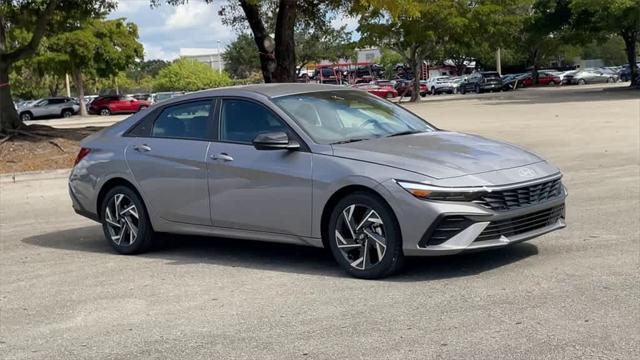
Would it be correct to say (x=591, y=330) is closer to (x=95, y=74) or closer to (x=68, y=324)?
(x=68, y=324)

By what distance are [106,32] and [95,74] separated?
4.02 meters

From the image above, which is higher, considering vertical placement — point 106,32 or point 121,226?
point 106,32

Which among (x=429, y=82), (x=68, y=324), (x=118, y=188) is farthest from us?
(x=429, y=82)

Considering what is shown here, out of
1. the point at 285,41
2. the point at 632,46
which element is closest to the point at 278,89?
the point at 285,41

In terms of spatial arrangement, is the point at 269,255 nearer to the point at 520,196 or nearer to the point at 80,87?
the point at 520,196

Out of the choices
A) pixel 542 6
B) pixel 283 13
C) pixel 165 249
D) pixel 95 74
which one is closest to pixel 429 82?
pixel 542 6

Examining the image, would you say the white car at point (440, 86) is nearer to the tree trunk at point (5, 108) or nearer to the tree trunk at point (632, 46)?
the tree trunk at point (632, 46)

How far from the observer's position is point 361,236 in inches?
240

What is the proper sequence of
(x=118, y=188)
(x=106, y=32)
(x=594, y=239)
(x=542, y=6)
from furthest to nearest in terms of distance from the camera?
1. (x=106, y=32)
2. (x=542, y=6)
3. (x=118, y=188)
4. (x=594, y=239)

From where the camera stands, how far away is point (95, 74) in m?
55.0

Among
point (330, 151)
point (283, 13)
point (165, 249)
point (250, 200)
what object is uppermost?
point (283, 13)

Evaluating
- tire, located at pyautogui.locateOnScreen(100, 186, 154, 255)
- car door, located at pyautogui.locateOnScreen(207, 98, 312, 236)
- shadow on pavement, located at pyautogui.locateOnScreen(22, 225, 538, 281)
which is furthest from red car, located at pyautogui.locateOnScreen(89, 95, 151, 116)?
car door, located at pyautogui.locateOnScreen(207, 98, 312, 236)

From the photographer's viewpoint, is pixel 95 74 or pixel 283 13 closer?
pixel 283 13

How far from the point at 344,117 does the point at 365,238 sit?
1.30 meters
